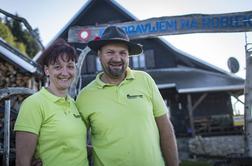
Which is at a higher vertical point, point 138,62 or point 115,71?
point 138,62

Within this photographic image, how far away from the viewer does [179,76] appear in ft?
50.5

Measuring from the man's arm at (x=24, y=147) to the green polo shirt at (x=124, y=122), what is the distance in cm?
64

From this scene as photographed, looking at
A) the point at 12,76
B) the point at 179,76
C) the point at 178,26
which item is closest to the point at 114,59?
the point at 178,26

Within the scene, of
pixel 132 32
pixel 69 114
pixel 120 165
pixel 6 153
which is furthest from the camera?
pixel 132 32

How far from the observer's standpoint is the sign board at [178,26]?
237 inches

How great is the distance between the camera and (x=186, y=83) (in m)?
14.5

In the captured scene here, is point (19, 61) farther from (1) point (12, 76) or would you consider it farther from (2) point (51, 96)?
(2) point (51, 96)

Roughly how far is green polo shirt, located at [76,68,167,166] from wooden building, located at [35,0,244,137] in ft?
37.4

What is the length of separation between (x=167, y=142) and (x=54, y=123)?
1028mm

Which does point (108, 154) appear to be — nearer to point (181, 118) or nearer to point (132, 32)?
point (132, 32)

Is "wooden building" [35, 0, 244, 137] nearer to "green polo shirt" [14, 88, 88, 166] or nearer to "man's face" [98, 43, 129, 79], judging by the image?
"man's face" [98, 43, 129, 79]

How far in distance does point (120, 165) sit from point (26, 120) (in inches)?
34.0

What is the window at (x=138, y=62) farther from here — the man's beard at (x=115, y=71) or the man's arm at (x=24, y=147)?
the man's arm at (x=24, y=147)

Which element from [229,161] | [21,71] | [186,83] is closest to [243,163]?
[229,161]
